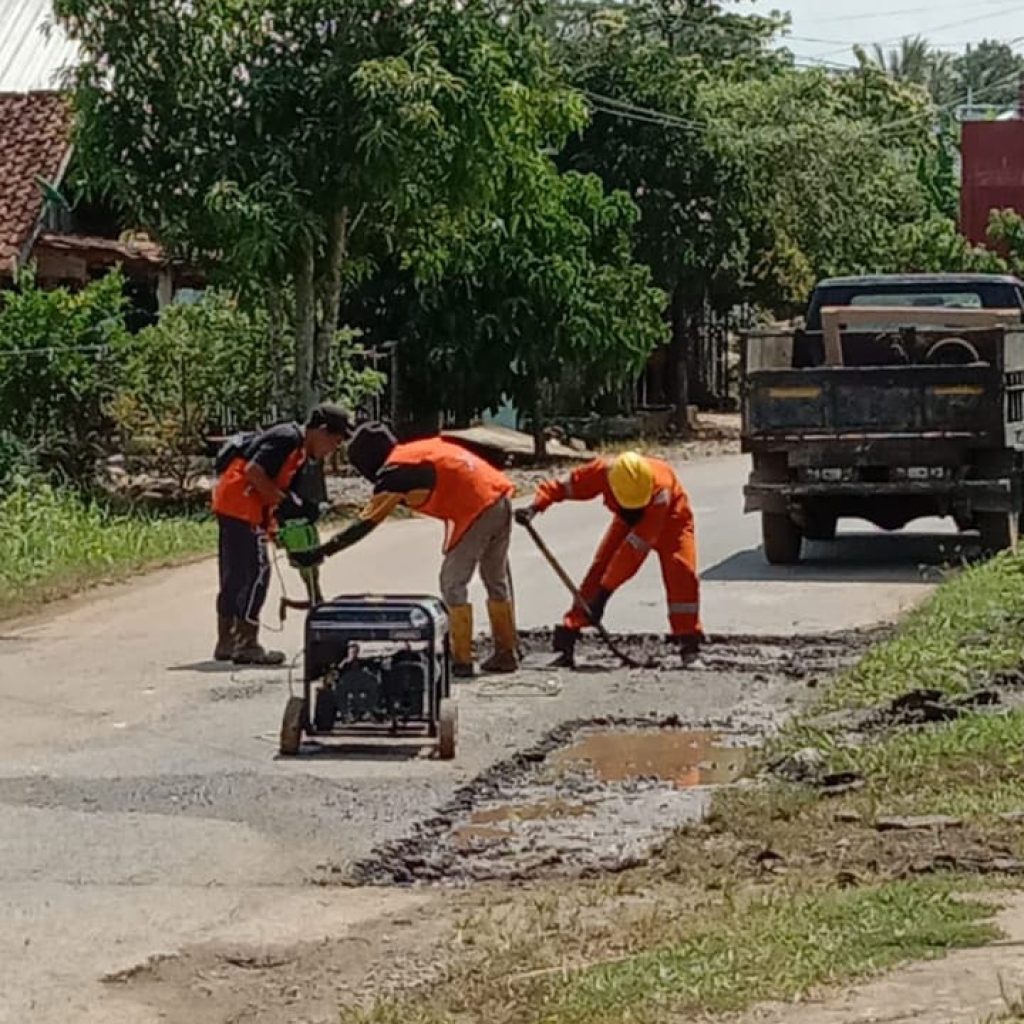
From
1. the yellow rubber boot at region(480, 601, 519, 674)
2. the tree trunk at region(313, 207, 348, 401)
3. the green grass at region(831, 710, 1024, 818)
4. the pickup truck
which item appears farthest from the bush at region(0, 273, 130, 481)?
the green grass at region(831, 710, 1024, 818)

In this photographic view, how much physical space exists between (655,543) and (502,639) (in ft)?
3.51

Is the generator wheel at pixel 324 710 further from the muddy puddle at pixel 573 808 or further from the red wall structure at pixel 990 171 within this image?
the red wall structure at pixel 990 171

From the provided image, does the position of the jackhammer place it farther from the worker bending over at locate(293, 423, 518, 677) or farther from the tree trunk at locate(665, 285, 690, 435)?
the tree trunk at locate(665, 285, 690, 435)

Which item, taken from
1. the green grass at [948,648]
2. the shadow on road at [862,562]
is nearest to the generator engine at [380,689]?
the green grass at [948,648]

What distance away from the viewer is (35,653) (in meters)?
14.9

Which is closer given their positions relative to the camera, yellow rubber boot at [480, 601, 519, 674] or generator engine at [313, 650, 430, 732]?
generator engine at [313, 650, 430, 732]

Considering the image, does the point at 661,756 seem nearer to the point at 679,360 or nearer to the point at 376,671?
the point at 376,671

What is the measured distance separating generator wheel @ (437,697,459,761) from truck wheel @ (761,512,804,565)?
8.17 meters

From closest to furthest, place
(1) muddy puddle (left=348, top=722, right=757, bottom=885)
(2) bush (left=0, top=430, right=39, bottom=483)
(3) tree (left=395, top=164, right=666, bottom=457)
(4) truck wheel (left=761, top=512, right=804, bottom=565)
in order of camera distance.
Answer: (1) muddy puddle (left=348, top=722, right=757, bottom=885) → (4) truck wheel (left=761, top=512, right=804, bottom=565) → (2) bush (left=0, top=430, right=39, bottom=483) → (3) tree (left=395, top=164, right=666, bottom=457)

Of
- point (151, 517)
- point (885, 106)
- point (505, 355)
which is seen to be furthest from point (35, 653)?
point (885, 106)

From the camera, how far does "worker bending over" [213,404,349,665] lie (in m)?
13.4

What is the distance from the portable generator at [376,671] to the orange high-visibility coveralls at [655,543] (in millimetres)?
2770

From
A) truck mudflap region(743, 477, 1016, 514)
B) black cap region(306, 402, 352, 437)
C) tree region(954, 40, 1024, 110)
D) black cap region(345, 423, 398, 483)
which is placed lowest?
truck mudflap region(743, 477, 1016, 514)

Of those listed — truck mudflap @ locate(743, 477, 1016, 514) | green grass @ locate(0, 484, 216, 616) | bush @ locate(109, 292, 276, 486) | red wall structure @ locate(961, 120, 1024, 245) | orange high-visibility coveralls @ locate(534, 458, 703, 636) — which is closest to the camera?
orange high-visibility coveralls @ locate(534, 458, 703, 636)
